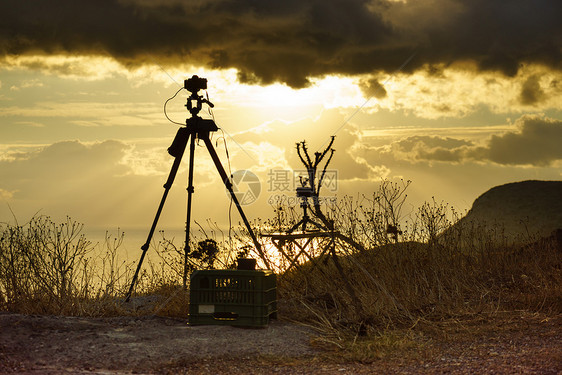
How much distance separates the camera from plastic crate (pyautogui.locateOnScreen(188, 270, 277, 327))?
6203 mm

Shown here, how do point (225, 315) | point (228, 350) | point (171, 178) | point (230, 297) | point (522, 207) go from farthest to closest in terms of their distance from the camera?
point (522, 207) < point (171, 178) < point (225, 315) < point (230, 297) < point (228, 350)

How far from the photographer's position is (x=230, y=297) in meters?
6.28

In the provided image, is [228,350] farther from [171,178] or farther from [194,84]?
[194,84]

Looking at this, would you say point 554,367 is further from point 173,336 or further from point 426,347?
point 173,336

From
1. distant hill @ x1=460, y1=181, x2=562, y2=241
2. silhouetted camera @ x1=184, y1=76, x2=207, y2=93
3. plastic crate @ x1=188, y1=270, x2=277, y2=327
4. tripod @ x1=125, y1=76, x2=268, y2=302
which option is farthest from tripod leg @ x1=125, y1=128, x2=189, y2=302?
distant hill @ x1=460, y1=181, x2=562, y2=241

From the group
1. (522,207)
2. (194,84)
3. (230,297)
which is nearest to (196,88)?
(194,84)

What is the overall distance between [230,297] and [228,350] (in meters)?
0.90

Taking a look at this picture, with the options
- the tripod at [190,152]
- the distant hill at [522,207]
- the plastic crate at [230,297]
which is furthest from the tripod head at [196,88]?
the distant hill at [522,207]

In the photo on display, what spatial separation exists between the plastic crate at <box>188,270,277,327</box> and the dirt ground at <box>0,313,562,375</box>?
0.15 metres

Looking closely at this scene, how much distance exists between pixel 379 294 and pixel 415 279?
2.75ft

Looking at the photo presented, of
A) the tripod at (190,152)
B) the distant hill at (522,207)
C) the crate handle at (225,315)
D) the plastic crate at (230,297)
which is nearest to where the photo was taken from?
the plastic crate at (230,297)

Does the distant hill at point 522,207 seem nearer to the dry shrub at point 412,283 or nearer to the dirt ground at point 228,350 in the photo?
the dry shrub at point 412,283

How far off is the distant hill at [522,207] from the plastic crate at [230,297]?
1021cm

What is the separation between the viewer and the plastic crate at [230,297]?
6.20 metres
